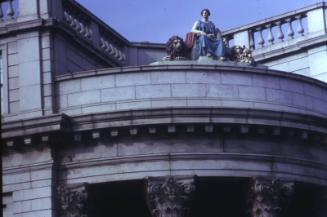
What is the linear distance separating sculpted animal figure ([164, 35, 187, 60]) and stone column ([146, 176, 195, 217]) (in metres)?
5.15

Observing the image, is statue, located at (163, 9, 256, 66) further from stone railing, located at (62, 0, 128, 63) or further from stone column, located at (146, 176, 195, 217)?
stone column, located at (146, 176, 195, 217)

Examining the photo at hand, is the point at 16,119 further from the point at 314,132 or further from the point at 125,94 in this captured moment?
the point at 314,132

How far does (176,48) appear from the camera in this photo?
33750mm

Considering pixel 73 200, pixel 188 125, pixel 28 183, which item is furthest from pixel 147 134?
pixel 28 183

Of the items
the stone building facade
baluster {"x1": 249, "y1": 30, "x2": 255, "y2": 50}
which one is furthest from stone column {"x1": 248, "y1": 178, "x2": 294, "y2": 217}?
baluster {"x1": 249, "y1": 30, "x2": 255, "y2": 50}

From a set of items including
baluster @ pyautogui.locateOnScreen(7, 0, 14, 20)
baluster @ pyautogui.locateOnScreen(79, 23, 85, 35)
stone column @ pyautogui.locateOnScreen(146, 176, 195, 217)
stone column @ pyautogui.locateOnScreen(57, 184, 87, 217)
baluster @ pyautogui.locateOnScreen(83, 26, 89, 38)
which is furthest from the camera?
baluster @ pyautogui.locateOnScreen(83, 26, 89, 38)

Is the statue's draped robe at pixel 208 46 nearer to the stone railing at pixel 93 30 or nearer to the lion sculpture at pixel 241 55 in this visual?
the lion sculpture at pixel 241 55

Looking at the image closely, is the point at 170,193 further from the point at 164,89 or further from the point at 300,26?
the point at 300,26

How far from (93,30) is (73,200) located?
8346mm

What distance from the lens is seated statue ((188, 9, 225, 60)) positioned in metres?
34.1

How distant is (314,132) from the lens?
107 ft

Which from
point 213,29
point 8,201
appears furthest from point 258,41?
point 8,201

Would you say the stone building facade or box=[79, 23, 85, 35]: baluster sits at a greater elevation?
box=[79, 23, 85, 35]: baluster

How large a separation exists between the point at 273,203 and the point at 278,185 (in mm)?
601
